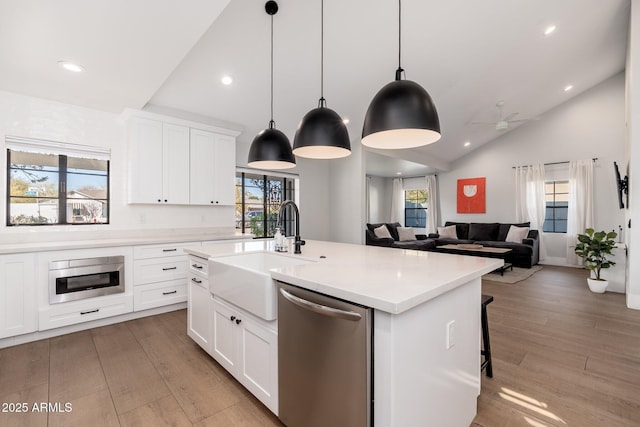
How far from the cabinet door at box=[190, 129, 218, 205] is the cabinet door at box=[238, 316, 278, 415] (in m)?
2.70

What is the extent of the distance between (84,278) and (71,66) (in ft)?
6.54

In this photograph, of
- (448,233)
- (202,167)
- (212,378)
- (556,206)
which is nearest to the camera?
(212,378)

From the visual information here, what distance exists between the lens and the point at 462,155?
8.28 metres

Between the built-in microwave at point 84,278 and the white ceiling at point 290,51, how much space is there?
1754mm

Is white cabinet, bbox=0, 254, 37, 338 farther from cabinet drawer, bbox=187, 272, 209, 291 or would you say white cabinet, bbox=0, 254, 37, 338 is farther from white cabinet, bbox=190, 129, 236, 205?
white cabinet, bbox=190, 129, 236, 205

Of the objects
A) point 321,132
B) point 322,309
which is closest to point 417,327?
point 322,309

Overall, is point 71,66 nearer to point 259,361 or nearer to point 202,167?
point 202,167

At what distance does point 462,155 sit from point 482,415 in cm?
784

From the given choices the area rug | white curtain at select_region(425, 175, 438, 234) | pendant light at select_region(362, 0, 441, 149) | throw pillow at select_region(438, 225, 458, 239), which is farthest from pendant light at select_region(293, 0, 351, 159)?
white curtain at select_region(425, 175, 438, 234)

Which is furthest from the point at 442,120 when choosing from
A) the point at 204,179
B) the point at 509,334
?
the point at 204,179

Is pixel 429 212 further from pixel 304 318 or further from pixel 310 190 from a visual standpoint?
pixel 304 318

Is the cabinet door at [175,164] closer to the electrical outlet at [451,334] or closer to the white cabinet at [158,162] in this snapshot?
the white cabinet at [158,162]

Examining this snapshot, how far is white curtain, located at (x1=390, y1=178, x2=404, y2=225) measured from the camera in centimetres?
982

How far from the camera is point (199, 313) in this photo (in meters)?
2.36
